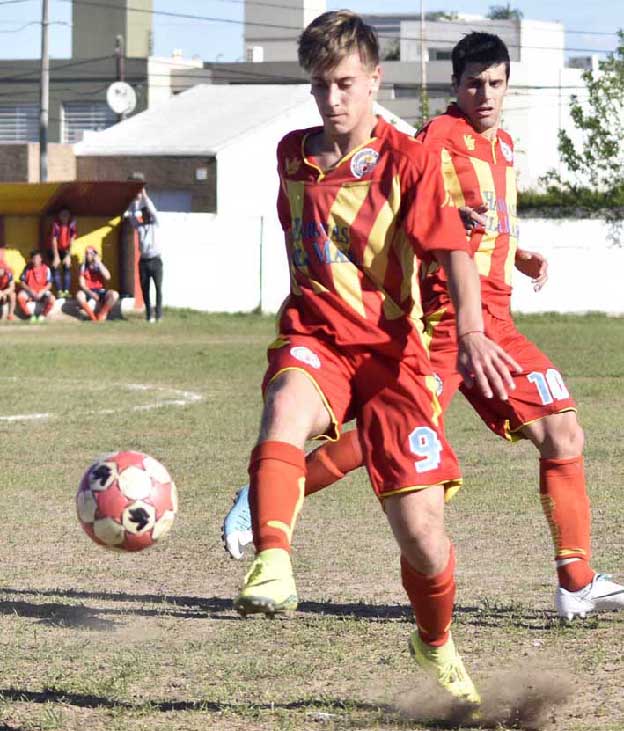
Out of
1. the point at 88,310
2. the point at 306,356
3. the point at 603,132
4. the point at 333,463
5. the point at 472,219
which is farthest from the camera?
the point at 603,132

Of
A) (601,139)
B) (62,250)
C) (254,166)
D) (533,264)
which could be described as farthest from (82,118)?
(533,264)

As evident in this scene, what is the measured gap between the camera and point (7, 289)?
25.3m

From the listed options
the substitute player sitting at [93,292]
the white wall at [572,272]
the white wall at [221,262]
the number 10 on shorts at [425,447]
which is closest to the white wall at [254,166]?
the white wall at [572,272]

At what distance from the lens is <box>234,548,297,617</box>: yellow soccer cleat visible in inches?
145

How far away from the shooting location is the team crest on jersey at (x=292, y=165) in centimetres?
447

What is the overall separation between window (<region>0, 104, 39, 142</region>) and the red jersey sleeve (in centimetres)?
7119

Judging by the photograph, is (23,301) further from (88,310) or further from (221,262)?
(221,262)

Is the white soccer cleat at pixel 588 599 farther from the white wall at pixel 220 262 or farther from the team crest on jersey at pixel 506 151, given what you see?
the white wall at pixel 220 262

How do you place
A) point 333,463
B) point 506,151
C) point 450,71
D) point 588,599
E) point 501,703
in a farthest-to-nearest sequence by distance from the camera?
point 450,71
point 506,151
point 333,463
point 588,599
point 501,703

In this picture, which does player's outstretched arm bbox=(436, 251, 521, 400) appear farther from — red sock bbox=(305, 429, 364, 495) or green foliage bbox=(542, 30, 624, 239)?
green foliage bbox=(542, 30, 624, 239)

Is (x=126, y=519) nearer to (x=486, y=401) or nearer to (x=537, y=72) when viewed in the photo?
(x=486, y=401)

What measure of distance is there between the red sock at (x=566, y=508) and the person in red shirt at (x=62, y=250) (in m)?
21.1

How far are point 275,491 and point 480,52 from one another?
252 centimetres

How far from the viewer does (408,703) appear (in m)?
4.50
